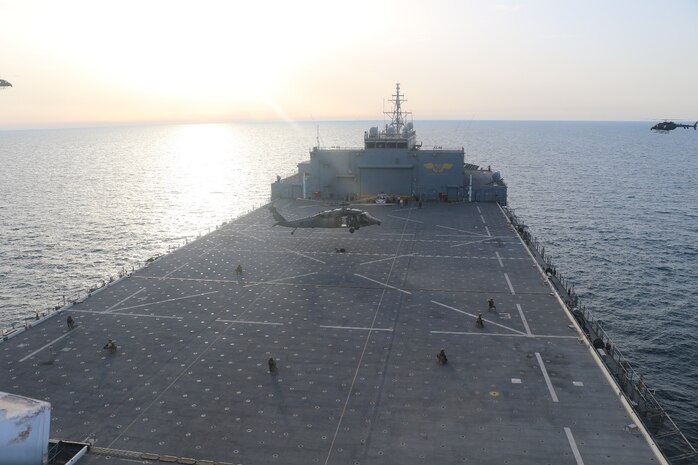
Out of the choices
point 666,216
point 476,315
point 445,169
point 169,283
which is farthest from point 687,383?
point 666,216

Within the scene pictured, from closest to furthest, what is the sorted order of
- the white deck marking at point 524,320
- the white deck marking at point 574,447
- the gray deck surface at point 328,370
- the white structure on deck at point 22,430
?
the white structure on deck at point 22,430, the white deck marking at point 574,447, the gray deck surface at point 328,370, the white deck marking at point 524,320

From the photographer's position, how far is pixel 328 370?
32344 millimetres

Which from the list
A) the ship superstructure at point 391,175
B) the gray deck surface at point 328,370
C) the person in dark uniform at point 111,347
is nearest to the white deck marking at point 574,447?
the gray deck surface at point 328,370

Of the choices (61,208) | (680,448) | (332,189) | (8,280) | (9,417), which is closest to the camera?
(9,417)

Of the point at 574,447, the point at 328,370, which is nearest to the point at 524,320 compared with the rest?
the point at 574,447

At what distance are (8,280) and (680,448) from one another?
76.9m

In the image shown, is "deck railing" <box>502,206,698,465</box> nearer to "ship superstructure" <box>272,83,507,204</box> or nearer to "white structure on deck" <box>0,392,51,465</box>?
"white structure on deck" <box>0,392,51,465</box>

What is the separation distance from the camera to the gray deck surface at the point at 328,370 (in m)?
25.0

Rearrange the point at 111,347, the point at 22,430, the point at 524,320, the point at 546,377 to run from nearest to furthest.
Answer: the point at 22,430 → the point at 546,377 → the point at 111,347 → the point at 524,320

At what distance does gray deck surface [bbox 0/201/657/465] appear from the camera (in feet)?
82.0

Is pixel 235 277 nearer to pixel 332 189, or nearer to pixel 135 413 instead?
pixel 135 413

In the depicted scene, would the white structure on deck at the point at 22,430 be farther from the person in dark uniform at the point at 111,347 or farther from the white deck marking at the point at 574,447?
the white deck marking at the point at 574,447

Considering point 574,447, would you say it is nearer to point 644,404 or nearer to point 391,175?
point 644,404

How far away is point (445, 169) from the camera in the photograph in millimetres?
90062
